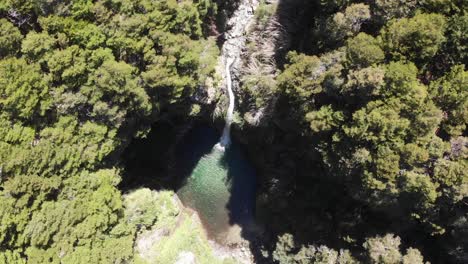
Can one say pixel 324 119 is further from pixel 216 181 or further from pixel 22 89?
pixel 22 89

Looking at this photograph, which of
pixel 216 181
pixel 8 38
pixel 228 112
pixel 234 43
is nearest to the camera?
pixel 8 38

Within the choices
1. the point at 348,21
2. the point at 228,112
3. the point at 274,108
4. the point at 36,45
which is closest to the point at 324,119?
the point at 274,108

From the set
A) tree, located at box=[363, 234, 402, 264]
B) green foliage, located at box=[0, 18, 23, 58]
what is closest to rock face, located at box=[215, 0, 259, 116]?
green foliage, located at box=[0, 18, 23, 58]

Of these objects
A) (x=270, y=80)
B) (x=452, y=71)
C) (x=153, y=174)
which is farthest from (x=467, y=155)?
(x=153, y=174)

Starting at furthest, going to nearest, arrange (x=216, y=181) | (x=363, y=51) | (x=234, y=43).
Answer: (x=216, y=181) → (x=234, y=43) → (x=363, y=51)

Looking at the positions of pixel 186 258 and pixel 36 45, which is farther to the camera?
pixel 186 258

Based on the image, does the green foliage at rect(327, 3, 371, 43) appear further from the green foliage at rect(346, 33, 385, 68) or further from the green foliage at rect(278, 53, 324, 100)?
the green foliage at rect(278, 53, 324, 100)
